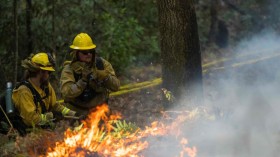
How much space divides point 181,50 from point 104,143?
2.55 meters

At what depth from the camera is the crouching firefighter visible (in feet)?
18.6

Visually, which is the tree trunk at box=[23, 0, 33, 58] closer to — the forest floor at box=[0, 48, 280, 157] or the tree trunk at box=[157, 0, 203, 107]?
the forest floor at box=[0, 48, 280, 157]

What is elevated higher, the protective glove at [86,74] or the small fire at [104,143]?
the protective glove at [86,74]

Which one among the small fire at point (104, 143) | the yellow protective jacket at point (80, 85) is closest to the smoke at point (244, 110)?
the small fire at point (104, 143)

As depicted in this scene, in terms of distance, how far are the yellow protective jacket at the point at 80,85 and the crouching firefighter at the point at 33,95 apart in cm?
32

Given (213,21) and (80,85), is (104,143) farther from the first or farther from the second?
(213,21)

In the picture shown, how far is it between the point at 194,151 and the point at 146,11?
36.9 feet

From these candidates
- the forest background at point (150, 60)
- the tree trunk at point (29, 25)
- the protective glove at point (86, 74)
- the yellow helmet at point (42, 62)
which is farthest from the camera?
the tree trunk at point (29, 25)

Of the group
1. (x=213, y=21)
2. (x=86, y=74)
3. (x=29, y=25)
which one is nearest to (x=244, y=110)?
(x=86, y=74)

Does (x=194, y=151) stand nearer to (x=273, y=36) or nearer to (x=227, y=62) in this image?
(x=227, y=62)

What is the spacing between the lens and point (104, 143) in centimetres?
514

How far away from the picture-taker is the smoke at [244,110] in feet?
20.5

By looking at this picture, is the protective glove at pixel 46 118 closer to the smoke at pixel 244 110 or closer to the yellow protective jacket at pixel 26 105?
the yellow protective jacket at pixel 26 105

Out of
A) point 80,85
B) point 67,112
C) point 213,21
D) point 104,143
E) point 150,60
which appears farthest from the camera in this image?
point 213,21
